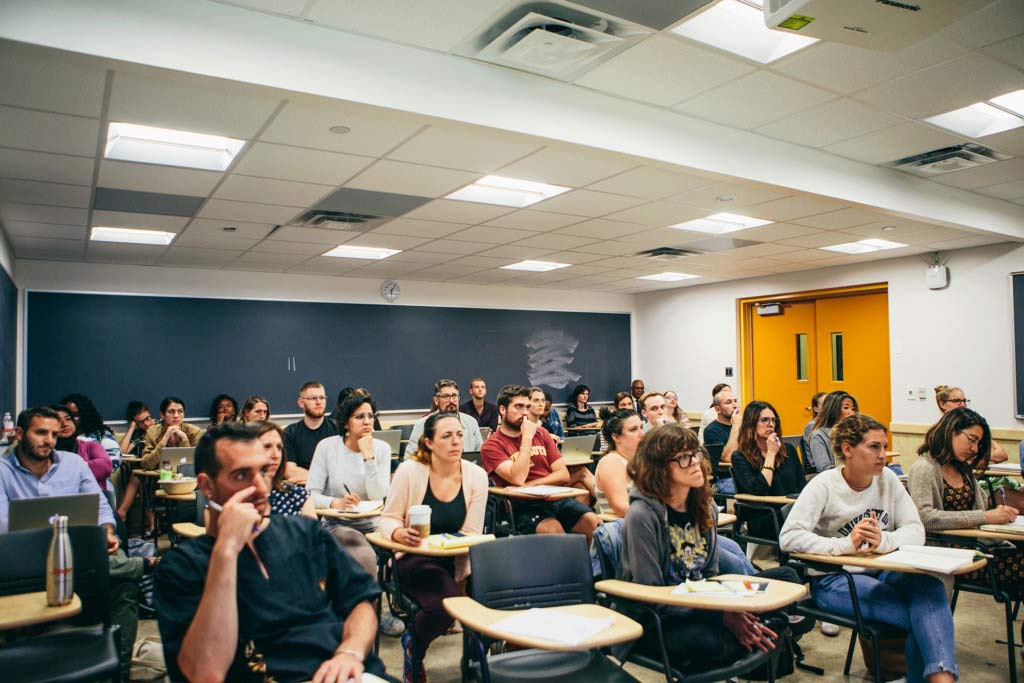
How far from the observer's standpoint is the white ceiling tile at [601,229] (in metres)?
6.39

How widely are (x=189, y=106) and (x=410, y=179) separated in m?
1.62

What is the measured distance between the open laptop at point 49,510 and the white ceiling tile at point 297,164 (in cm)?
217

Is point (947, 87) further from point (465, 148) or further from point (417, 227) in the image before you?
point (417, 227)

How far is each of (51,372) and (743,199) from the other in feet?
24.4

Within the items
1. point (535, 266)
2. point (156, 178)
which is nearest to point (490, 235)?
point (535, 266)

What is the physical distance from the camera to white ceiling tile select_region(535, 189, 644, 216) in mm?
5410

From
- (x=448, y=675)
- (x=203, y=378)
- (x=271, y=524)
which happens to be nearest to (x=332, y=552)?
(x=271, y=524)

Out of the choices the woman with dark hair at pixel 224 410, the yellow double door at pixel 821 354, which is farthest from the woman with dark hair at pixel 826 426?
the woman with dark hair at pixel 224 410

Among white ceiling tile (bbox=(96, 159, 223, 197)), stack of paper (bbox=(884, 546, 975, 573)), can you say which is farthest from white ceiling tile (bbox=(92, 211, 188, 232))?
stack of paper (bbox=(884, 546, 975, 573))

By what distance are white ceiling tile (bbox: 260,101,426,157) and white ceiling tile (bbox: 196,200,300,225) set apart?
1.59 m

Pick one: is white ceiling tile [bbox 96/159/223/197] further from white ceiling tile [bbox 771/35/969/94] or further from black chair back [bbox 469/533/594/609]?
white ceiling tile [bbox 771/35/969/94]

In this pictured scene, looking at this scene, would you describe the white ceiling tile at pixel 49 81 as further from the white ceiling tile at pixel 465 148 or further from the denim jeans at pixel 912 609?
the denim jeans at pixel 912 609

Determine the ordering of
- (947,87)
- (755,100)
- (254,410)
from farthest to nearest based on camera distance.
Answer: (254,410) < (755,100) < (947,87)

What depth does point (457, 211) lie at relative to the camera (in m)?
5.82
